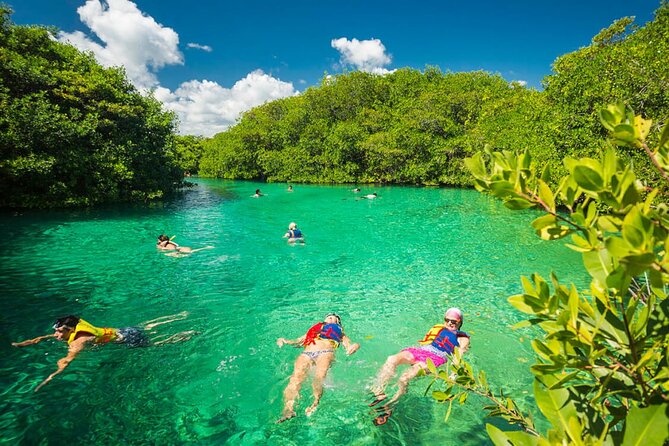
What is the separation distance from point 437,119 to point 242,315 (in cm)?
4169

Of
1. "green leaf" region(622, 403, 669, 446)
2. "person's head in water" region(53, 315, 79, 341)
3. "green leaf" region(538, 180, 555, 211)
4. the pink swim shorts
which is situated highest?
"green leaf" region(538, 180, 555, 211)

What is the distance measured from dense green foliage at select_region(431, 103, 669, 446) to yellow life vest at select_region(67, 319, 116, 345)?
766 cm

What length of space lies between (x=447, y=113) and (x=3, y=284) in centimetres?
4612

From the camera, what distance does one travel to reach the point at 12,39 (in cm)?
2061

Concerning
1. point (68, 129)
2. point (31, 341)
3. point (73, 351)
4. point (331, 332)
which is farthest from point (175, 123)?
point (331, 332)

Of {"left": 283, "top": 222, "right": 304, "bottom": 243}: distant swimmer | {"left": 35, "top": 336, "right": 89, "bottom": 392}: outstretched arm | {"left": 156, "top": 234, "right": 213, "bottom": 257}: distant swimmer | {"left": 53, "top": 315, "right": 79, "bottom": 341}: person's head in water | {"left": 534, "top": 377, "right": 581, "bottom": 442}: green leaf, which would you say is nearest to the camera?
{"left": 534, "top": 377, "right": 581, "bottom": 442}: green leaf

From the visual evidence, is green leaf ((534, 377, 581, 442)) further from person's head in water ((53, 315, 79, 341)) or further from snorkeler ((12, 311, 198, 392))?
person's head in water ((53, 315, 79, 341))

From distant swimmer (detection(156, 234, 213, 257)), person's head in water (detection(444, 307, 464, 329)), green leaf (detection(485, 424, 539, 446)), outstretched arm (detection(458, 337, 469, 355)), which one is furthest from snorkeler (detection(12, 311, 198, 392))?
green leaf (detection(485, 424, 539, 446))

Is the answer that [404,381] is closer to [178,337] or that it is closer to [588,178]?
[178,337]

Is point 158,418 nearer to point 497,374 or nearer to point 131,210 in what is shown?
point 497,374

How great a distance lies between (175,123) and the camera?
2853 centimetres

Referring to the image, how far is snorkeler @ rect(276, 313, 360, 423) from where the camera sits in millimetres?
5434

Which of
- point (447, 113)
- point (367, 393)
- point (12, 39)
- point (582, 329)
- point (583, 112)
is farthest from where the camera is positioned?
point (447, 113)

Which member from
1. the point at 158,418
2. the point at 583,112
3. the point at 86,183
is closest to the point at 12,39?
the point at 86,183
